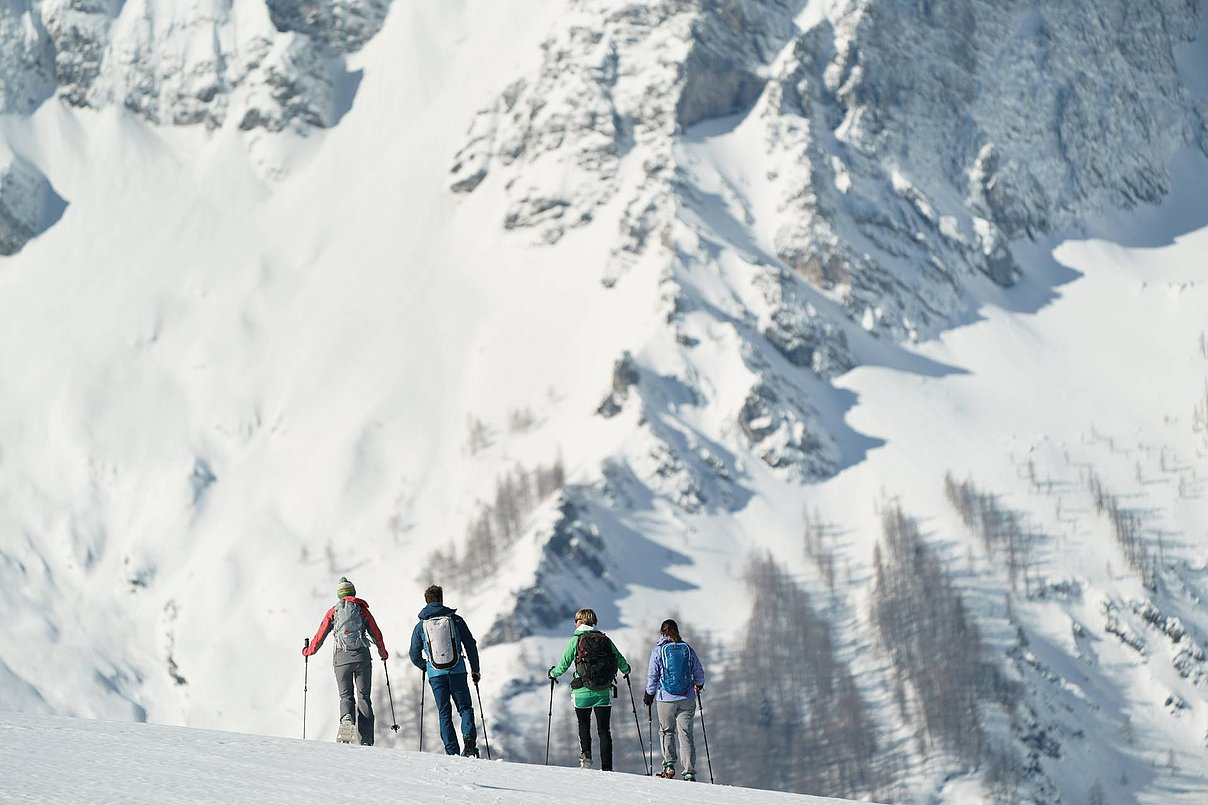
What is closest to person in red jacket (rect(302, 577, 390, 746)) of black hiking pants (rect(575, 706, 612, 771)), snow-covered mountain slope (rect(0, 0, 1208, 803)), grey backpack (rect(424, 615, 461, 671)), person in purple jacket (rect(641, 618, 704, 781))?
grey backpack (rect(424, 615, 461, 671))

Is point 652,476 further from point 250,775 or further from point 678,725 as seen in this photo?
point 250,775

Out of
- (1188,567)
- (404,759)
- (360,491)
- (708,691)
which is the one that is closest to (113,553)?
(360,491)

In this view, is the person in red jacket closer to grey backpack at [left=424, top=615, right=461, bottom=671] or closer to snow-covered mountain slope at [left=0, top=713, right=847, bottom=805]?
grey backpack at [left=424, top=615, right=461, bottom=671]

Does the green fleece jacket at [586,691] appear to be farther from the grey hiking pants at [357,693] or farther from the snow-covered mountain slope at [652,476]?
the snow-covered mountain slope at [652,476]

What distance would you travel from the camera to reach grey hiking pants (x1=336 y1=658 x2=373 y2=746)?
1126 inches

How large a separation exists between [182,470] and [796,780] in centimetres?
7134

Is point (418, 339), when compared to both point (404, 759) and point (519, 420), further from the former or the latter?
point (404, 759)

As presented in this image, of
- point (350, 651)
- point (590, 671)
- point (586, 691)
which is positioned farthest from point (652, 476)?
point (590, 671)

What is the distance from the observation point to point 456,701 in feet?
90.2

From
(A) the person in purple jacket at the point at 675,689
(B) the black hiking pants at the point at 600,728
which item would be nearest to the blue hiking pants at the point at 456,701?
(B) the black hiking pants at the point at 600,728

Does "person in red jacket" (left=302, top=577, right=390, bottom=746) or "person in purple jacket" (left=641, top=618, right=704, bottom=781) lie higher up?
"person in red jacket" (left=302, top=577, right=390, bottom=746)

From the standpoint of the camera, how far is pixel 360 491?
164 meters

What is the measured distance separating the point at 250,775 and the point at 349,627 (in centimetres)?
797

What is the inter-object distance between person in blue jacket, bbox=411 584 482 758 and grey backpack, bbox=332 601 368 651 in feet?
3.46
